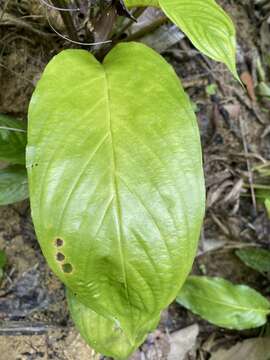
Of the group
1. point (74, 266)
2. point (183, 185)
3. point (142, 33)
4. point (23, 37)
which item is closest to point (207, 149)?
point (142, 33)

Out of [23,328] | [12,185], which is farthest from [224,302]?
[12,185]

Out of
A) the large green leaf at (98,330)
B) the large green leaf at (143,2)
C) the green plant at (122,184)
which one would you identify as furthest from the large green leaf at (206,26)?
the large green leaf at (98,330)

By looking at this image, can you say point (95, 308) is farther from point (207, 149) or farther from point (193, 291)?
point (207, 149)

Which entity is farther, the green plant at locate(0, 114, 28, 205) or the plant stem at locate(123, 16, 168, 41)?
the plant stem at locate(123, 16, 168, 41)

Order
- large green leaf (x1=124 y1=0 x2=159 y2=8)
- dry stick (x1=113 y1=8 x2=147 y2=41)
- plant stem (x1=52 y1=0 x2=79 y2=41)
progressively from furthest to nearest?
1. dry stick (x1=113 y1=8 x2=147 y2=41)
2. plant stem (x1=52 y1=0 x2=79 y2=41)
3. large green leaf (x1=124 y1=0 x2=159 y2=8)

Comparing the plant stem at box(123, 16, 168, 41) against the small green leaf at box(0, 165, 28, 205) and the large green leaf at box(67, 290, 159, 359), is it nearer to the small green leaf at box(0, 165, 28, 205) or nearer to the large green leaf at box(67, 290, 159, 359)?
the small green leaf at box(0, 165, 28, 205)

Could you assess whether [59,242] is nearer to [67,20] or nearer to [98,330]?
[98,330]

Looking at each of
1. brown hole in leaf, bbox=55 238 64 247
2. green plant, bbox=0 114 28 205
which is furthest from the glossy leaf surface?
brown hole in leaf, bbox=55 238 64 247

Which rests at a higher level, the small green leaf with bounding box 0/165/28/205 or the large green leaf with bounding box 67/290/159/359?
the small green leaf with bounding box 0/165/28/205
